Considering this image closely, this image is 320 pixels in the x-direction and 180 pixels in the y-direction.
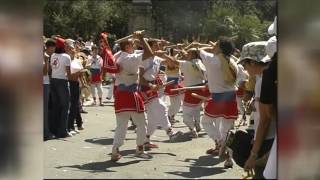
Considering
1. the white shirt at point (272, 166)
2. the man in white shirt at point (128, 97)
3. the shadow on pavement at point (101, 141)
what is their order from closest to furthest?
1. the white shirt at point (272, 166)
2. the shadow on pavement at point (101, 141)
3. the man in white shirt at point (128, 97)

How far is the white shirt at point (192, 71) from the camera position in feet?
11.7

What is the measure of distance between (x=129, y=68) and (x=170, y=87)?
1.44ft

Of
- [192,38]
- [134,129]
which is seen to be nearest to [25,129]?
[192,38]

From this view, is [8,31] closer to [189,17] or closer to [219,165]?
[189,17]

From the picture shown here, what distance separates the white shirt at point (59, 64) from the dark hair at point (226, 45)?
2.47ft

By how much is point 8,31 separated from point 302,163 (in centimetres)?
113

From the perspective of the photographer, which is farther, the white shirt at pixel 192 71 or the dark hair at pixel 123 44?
the white shirt at pixel 192 71

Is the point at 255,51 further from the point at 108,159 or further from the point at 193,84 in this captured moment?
the point at 193,84

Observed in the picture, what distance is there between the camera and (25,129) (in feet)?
6.35

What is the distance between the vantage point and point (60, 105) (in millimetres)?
2584

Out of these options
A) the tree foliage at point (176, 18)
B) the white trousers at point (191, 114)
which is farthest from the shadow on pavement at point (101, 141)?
the white trousers at point (191, 114)

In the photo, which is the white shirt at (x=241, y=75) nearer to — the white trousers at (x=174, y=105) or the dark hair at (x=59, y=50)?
the white trousers at (x=174, y=105)

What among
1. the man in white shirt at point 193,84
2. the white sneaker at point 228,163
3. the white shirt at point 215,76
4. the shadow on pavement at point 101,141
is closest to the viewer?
the shadow on pavement at point 101,141

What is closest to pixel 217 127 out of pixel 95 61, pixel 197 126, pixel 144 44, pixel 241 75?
pixel 197 126
